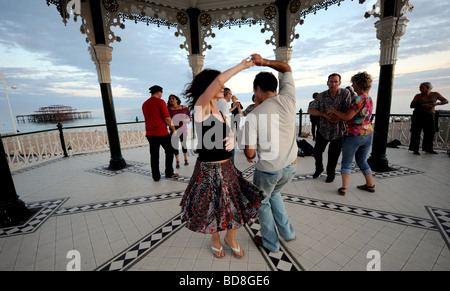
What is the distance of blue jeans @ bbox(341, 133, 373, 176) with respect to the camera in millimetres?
2695

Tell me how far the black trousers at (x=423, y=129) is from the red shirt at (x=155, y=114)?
5.50 metres

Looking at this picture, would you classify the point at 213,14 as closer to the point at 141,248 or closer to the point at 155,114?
the point at 155,114

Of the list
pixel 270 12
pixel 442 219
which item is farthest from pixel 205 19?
pixel 442 219

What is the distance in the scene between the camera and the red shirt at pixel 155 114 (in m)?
3.49

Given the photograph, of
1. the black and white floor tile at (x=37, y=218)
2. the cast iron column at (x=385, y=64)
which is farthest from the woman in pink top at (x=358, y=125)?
the black and white floor tile at (x=37, y=218)

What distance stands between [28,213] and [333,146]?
4473mm

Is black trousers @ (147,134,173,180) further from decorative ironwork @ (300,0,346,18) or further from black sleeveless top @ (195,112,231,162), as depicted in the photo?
decorative ironwork @ (300,0,346,18)

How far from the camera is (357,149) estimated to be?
283cm

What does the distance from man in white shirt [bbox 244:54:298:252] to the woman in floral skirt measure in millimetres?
132

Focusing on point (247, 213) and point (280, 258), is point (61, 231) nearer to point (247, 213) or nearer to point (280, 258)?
point (247, 213)

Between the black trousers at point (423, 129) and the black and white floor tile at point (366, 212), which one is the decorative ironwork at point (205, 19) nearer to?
the black and white floor tile at point (366, 212)

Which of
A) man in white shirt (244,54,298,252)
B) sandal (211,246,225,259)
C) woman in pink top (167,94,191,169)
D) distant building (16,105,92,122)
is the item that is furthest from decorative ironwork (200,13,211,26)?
distant building (16,105,92,122)

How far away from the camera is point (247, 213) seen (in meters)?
1.63
